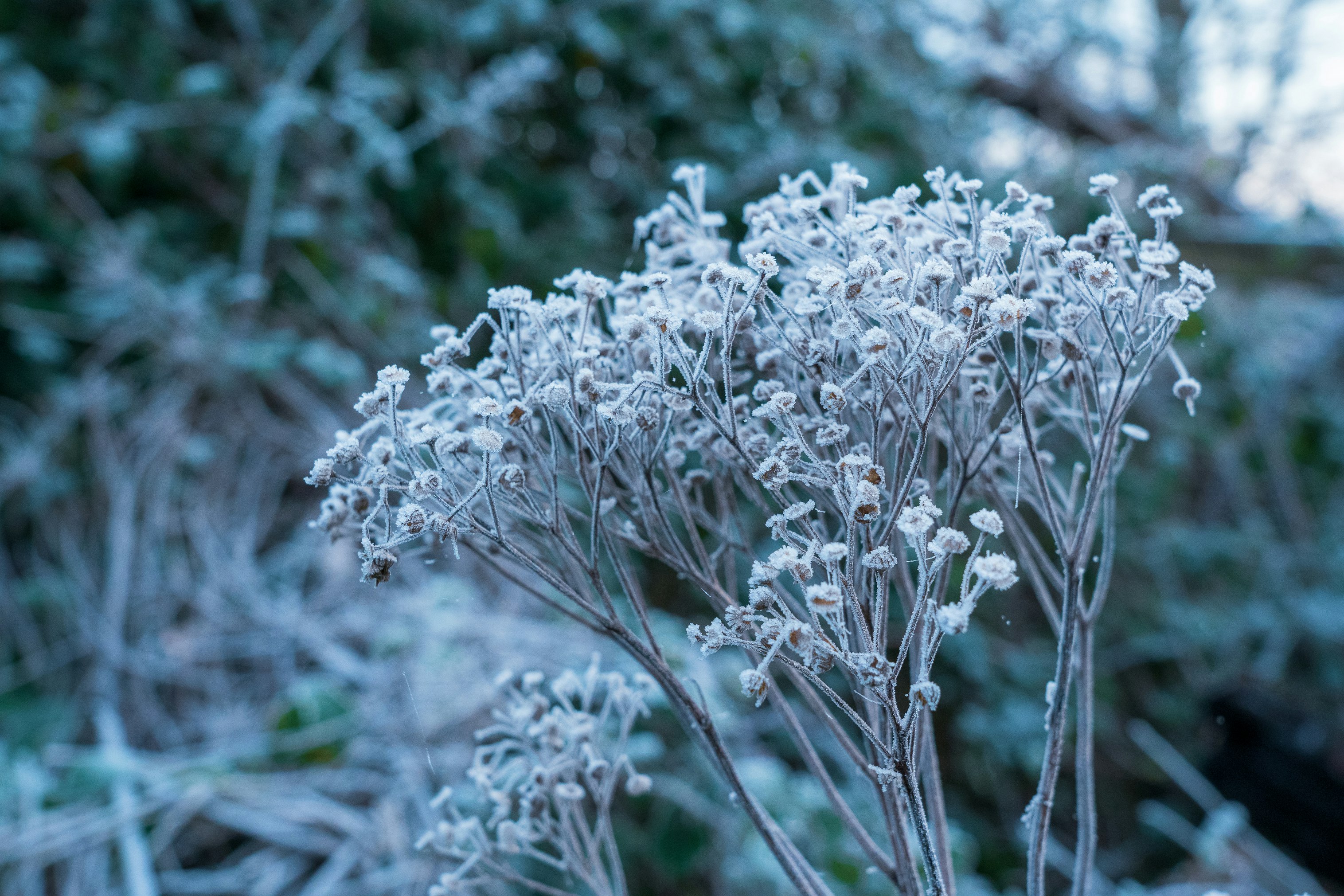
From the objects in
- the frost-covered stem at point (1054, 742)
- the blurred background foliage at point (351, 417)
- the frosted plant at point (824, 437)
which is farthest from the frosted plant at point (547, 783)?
the blurred background foliage at point (351, 417)

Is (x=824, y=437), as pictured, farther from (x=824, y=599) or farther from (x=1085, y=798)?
(x=1085, y=798)

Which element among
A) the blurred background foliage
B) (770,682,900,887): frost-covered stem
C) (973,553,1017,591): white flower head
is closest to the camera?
(973,553,1017,591): white flower head

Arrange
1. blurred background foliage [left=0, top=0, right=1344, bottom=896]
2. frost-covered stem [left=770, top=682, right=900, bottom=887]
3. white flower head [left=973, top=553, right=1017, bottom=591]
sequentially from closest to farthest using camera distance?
white flower head [left=973, top=553, right=1017, bottom=591] < frost-covered stem [left=770, top=682, right=900, bottom=887] < blurred background foliage [left=0, top=0, right=1344, bottom=896]

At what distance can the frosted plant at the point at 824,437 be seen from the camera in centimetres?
27

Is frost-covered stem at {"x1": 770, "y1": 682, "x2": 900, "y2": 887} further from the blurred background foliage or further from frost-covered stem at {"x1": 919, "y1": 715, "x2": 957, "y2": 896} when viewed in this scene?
the blurred background foliage

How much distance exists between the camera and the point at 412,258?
1.45 m

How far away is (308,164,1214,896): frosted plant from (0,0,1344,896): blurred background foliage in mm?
544

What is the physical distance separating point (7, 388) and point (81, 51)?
2.02 ft

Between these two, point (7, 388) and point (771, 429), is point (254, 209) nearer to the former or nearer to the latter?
point (7, 388)

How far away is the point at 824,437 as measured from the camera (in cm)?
29

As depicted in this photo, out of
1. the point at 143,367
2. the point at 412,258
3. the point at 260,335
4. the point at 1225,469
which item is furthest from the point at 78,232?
the point at 1225,469

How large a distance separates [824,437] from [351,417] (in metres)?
1.23

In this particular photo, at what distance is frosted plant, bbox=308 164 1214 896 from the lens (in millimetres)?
273

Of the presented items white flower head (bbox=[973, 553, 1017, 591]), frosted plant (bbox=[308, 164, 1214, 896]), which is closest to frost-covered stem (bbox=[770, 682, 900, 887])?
frosted plant (bbox=[308, 164, 1214, 896])
